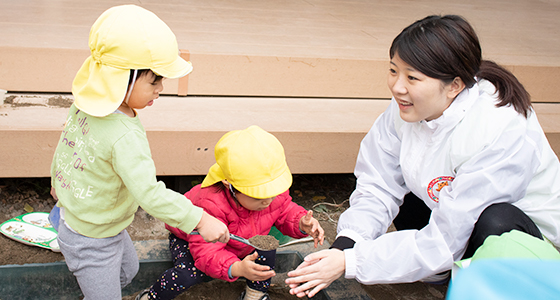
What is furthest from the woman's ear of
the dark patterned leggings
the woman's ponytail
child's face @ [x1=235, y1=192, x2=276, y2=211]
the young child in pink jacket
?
the dark patterned leggings

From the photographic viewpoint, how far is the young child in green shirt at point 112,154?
1347 millimetres

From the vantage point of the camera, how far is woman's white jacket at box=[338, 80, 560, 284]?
156cm

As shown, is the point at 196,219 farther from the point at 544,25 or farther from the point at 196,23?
the point at 544,25

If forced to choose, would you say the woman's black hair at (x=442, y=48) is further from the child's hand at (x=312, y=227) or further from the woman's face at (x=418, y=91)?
the child's hand at (x=312, y=227)

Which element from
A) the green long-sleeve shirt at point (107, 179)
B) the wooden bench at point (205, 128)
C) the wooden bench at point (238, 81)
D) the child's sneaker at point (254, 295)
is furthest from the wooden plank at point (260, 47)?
the child's sneaker at point (254, 295)

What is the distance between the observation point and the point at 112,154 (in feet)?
4.60

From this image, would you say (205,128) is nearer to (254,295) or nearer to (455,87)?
(254,295)

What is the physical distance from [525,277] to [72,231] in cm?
132

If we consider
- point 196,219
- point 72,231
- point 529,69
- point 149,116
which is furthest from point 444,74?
point 529,69

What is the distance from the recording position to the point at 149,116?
94.6 inches

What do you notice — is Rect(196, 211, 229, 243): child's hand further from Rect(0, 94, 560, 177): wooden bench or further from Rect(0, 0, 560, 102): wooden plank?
Rect(0, 0, 560, 102): wooden plank

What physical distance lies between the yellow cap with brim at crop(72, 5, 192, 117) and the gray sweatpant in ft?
1.51

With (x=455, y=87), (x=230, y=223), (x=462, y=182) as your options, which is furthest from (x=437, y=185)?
(x=230, y=223)

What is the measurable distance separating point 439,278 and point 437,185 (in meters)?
0.42
